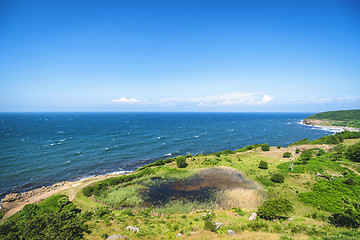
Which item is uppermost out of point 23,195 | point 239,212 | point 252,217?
point 252,217

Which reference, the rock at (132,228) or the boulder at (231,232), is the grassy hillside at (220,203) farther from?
the rock at (132,228)

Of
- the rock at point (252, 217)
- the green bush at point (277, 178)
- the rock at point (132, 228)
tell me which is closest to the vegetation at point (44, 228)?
the rock at point (132, 228)

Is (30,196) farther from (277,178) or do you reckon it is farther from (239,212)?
(277,178)

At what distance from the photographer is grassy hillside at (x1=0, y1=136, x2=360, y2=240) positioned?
789 inches

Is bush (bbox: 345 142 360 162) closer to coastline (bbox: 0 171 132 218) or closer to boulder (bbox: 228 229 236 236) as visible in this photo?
boulder (bbox: 228 229 236 236)

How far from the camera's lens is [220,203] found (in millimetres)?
31234

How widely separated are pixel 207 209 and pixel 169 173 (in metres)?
18.8

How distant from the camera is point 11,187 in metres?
40.7

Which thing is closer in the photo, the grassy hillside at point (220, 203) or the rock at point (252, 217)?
the grassy hillside at point (220, 203)

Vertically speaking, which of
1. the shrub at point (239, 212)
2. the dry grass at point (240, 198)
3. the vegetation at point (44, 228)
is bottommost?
the dry grass at point (240, 198)

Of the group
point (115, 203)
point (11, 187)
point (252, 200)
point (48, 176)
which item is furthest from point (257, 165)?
point (11, 187)

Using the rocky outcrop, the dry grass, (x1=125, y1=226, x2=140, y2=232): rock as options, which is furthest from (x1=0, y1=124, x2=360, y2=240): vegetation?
the rocky outcrop

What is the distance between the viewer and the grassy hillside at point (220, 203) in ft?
65.8

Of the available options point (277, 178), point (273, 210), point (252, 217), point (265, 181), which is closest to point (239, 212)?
point (252, 217)
